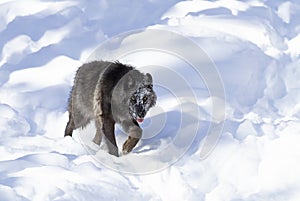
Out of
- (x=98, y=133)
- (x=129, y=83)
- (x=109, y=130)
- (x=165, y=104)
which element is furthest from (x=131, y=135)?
(x=165, y=104)

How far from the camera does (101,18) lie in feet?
26.4

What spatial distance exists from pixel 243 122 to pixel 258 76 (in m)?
1.27

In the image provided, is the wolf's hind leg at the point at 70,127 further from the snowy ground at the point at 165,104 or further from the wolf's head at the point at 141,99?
the wolf's head at the point at 141,99

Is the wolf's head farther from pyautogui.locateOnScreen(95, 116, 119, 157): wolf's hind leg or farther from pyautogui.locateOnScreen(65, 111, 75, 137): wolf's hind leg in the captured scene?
→ pyautogui.locateOnScreen(65, 111, 75, 137): wolf's hind leg

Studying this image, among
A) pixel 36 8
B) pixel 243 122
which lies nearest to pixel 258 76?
pixel 243 122

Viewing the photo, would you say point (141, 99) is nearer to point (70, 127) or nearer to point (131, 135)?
point (131, 135)

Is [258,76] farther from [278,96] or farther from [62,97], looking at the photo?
[62,97]

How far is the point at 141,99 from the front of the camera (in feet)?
17.4

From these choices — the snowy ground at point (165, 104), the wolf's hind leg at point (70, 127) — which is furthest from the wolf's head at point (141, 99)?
the wolf's hind leg at point (70, 127)

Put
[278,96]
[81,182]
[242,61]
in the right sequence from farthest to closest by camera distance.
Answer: [242,61], [278,96], [81,182]

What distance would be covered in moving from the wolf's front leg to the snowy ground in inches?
2.5

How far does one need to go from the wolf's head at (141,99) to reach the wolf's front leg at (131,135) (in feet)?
0.41

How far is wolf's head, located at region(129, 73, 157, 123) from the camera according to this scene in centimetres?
530

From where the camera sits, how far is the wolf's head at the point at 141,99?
530 cm
